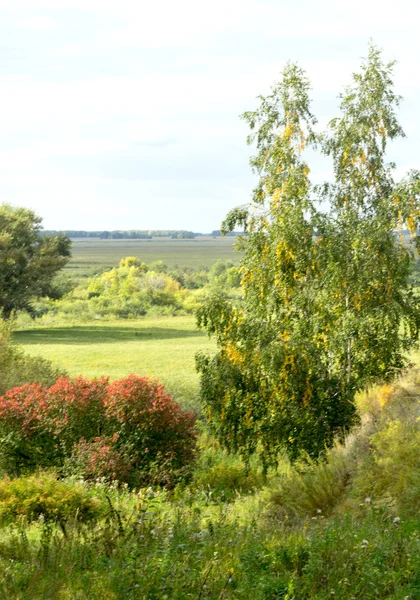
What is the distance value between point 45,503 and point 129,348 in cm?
3025

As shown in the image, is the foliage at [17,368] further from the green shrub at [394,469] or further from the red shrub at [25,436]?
the green shrub at [394,469]

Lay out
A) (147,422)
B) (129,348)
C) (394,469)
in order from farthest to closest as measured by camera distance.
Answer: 1. (129,348)
2. (147,422)
3. (394,469)

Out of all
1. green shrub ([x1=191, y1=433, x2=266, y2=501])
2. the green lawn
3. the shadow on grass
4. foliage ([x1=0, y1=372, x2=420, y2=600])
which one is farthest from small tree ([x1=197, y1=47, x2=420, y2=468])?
the shadow on grass

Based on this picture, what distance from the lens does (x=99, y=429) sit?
13.8 m

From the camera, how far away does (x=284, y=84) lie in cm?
1448

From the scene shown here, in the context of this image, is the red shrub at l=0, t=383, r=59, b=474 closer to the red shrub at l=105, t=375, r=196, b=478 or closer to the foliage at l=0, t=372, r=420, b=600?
the red shrub at l=105, t=375, r=196, b=478

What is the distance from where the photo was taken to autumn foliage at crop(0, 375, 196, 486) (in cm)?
1315

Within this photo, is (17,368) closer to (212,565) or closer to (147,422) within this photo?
(147,422)

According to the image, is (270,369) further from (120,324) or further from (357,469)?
(120,324)

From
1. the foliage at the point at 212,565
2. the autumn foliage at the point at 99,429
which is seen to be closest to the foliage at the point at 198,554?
the foliage at the point at 212,565

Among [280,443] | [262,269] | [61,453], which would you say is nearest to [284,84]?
[262,269]

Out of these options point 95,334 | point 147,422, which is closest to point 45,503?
point 147,422

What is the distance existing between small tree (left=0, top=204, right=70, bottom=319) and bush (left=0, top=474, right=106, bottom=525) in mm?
40339

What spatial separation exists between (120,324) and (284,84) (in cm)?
4144
